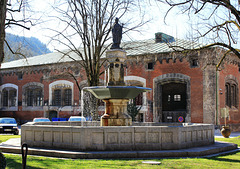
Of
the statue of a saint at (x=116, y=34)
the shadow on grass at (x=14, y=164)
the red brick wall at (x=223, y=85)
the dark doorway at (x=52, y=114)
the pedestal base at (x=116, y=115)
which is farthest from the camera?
the dark doorway at (x=52, y=114)

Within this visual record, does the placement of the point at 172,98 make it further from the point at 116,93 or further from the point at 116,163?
the point at 116,163

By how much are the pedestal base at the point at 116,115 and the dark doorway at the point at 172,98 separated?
15620 millimetres

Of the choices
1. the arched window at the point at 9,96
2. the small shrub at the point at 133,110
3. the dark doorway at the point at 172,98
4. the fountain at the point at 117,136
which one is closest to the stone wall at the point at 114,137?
the fountain at the point at 117,136

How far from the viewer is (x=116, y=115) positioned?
41.6 feet

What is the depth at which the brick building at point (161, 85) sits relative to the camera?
2533 cm

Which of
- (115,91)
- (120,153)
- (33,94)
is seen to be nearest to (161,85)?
(115,91)

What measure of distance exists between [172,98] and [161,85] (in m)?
1.99

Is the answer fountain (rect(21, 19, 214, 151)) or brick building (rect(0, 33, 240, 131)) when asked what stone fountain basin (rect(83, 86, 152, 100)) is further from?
brick building (rect(0, 33, 240, 131))

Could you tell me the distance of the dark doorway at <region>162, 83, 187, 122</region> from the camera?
91.9 ft

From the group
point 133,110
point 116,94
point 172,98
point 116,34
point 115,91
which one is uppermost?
point 116,34

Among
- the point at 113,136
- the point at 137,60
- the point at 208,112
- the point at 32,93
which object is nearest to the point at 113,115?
the point at 113,136

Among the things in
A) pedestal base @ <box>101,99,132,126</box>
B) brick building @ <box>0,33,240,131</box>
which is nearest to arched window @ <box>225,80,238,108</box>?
brick building @ <box>0,33,240,131</box>

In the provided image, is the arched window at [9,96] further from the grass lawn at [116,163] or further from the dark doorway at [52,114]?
the grass lawn at [116,163]

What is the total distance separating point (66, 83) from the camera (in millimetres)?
33312
